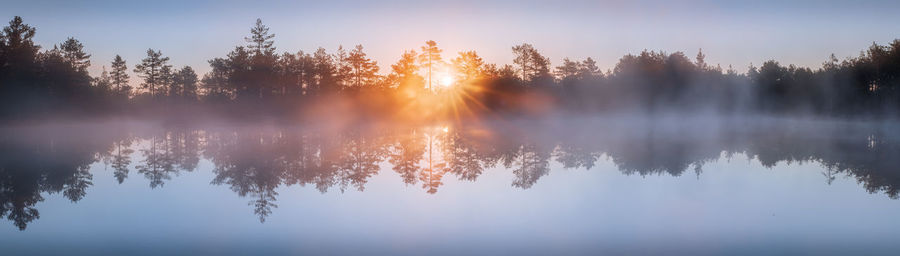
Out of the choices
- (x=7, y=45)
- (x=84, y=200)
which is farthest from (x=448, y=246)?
(x=7, y=45)

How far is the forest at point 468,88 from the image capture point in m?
65.1

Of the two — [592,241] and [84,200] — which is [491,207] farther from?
[84,200]

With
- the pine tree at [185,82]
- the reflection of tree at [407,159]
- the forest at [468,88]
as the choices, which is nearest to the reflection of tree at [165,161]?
the reflection of tree at [407,159]

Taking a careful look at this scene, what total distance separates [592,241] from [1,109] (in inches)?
2560

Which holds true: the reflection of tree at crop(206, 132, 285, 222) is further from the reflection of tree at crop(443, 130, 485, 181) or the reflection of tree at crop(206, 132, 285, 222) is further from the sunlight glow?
the sunlight glow

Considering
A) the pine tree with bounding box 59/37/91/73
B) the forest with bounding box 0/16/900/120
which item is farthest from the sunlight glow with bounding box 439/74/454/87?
the pine tree with bounding box 59/37/91/73

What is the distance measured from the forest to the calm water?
4638cm

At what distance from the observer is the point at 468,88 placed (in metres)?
75.6

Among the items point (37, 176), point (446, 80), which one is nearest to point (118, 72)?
point (446, 80)

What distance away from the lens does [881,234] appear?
→ 8797 millimetres

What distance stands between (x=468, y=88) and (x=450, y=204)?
213 ft

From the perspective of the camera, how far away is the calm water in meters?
8.19

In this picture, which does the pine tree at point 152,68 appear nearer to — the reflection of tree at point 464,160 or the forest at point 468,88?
the forest at point 468,88

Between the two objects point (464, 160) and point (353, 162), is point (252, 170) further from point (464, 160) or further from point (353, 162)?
point (464, 160)
